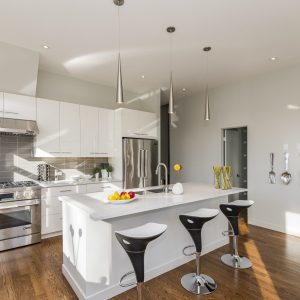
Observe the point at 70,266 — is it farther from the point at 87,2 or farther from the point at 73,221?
the point at 87,2

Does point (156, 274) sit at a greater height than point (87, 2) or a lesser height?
lesser

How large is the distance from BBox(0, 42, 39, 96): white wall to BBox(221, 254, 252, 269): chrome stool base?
389 centimetres

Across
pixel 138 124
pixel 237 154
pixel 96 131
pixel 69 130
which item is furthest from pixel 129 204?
pixel 237 154

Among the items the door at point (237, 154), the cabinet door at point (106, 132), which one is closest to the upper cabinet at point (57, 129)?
the cabinet door at point (106, 132)

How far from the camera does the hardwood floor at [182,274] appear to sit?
7.19ft

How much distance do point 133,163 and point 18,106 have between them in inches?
92.3

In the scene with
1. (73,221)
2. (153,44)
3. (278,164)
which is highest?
(153,44)

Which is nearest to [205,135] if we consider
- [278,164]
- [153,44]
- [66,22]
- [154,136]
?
[154,136]

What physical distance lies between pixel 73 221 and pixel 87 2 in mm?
2303

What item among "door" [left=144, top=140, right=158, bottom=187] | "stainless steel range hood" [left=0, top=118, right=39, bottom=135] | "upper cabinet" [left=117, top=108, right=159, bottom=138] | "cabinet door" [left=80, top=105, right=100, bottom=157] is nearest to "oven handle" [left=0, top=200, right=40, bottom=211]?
"stainless steel range hood" [left=0, top=118, right=39, bottom=135]

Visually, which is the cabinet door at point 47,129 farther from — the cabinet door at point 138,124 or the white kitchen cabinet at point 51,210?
the cabinet door at point 138,124

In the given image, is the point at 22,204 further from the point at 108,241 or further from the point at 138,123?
the point at 138,123

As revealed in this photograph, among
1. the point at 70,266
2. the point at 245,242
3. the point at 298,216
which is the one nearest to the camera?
the point at 70,266

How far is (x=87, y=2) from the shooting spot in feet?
7.45
